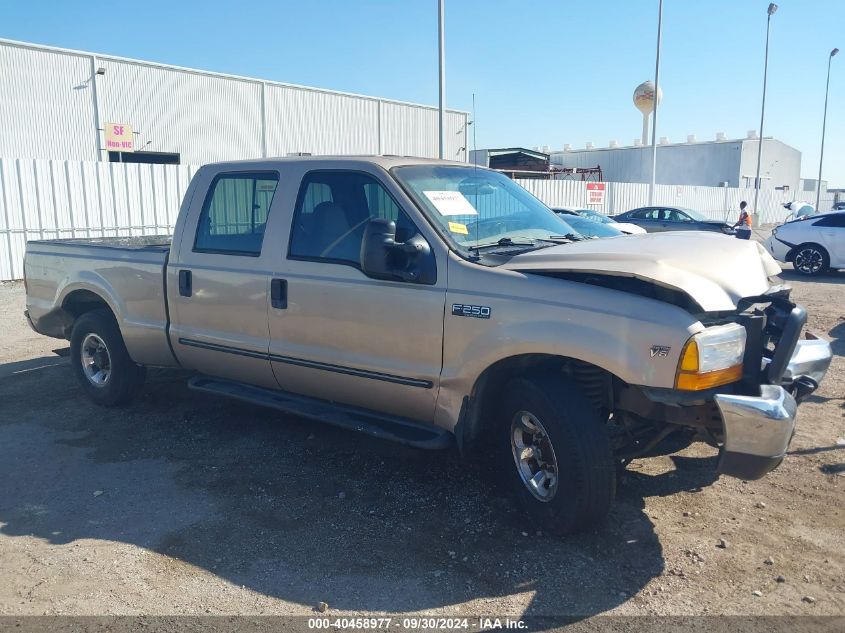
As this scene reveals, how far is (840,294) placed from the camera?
41.3ft

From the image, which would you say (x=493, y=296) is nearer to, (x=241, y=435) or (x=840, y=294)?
(x=241, y=435)

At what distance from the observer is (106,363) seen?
618 cm

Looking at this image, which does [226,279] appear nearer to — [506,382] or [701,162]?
[506,382]

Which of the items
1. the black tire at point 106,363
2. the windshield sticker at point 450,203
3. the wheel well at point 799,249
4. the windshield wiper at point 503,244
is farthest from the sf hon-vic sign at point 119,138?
the windshield wiper at point 503,244

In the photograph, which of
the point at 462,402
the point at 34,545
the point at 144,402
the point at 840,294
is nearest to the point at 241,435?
the point at 144,402

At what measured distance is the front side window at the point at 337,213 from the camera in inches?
174

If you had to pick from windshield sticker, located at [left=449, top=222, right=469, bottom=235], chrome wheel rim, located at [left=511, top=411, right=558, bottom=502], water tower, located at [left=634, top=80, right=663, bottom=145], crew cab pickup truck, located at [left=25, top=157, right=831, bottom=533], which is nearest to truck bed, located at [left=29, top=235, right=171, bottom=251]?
crew cab pickup truck, located at [left=25, top=157, right=831, bottom=533]

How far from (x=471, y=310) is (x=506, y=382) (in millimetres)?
470

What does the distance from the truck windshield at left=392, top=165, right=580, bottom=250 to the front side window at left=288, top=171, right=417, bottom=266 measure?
207 millimetres

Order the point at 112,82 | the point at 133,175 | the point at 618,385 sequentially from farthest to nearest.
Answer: the point at 112,82, the point at 133,175, the point at 618,385

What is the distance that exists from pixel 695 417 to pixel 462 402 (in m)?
1.26

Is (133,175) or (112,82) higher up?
(112,82)

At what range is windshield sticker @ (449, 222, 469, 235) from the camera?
165 inches

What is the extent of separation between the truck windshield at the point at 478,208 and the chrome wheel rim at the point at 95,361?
339 centimetres
